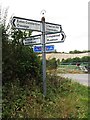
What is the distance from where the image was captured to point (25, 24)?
8609 mm

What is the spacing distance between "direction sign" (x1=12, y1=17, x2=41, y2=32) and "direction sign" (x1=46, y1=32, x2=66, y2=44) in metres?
0.34

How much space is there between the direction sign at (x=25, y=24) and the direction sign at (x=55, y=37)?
34 cm

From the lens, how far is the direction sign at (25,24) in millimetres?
8421

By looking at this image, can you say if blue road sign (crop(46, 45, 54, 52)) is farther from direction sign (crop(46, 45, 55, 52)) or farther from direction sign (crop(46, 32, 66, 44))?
direction sign (crop(46, 32, 66, 44))

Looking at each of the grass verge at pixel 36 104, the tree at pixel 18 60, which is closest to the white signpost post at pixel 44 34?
the grass verge at pixel 36 104

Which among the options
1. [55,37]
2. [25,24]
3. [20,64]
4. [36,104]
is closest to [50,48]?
[55,37]

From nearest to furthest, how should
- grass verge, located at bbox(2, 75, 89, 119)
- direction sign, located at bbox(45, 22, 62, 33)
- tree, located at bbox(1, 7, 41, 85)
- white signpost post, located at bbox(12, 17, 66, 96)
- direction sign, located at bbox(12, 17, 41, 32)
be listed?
grass verge, located at bbox(2, 75, 89, 119) < direction sign, located at bbox(12, 17, 41, 32) < tree, located at bbox(1, 7, 41, 85) < white signpost post, located at bbox(12, 17, 66, 96) < direction sign, located at bbox(45, 22, 62, 33)

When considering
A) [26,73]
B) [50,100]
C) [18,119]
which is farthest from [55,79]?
[18,119]

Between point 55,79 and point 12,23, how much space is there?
3.35 metres

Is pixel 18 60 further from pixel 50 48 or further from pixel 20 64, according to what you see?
pixel 50 48

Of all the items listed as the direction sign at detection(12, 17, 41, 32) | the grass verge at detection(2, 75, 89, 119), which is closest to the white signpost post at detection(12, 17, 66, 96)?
the direction sign at detection(12, 17, 41, 32)

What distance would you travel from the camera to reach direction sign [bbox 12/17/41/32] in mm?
8421

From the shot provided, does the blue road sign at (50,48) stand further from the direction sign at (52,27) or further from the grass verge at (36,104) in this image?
the grass verge at (36,104)

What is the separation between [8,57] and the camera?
8.66 meters
